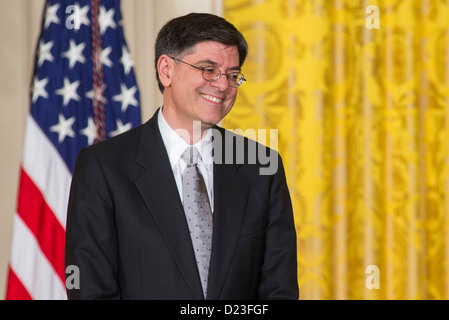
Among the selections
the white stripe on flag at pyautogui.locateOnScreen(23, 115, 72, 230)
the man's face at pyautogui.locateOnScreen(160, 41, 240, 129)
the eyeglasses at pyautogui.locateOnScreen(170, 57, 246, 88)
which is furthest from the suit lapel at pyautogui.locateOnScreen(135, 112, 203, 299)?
the white stripe on flag at pyautogui.locateOnScreen(23, 115, 72, 230)

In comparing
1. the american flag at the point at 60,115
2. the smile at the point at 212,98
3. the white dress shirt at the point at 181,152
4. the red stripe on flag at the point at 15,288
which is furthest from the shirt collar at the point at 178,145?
the red stripe on flag at the point at 15,288

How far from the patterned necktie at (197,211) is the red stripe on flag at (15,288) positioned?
66.1 inches

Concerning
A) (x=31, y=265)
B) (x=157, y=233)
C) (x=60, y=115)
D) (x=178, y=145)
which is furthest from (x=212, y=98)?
(x=31, y=265)

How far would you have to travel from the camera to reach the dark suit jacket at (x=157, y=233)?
159 centimetres

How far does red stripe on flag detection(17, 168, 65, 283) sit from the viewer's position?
306 cm

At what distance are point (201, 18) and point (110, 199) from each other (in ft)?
1.92

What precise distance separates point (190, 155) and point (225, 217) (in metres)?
0.23

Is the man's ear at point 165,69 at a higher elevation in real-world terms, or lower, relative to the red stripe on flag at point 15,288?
higher

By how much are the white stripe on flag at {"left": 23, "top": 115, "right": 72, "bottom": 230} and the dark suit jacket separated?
1.47 m

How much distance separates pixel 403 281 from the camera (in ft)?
11.7

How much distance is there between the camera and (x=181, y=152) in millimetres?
1785

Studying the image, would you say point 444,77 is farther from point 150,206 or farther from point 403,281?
point 150,206

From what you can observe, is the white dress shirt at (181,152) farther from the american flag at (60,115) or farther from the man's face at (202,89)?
the american flag at (60,115)
